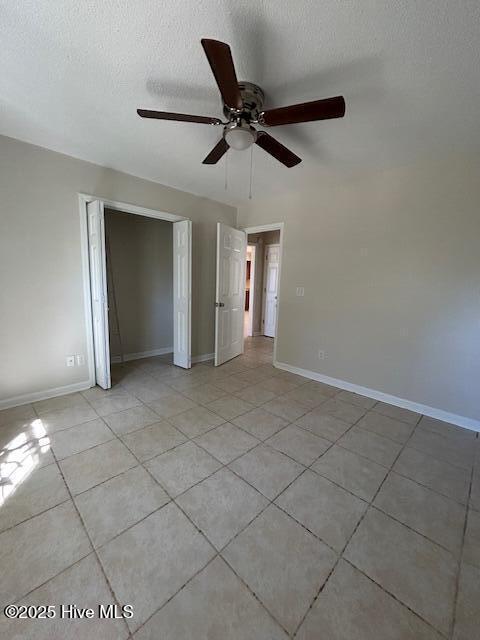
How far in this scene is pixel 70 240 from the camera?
8.79 feet

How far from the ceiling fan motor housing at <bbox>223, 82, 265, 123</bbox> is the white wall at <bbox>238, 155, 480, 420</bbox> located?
5.32 ft

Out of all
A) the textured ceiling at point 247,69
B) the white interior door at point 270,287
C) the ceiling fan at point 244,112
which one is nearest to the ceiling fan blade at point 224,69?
the ceiling fan at point 244,112

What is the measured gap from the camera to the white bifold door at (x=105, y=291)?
2.68m

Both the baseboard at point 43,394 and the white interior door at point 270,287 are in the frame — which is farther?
the white interior door at point 270,287

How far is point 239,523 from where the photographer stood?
4.57 ft

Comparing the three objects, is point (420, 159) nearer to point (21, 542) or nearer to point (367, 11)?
point (367, 11)

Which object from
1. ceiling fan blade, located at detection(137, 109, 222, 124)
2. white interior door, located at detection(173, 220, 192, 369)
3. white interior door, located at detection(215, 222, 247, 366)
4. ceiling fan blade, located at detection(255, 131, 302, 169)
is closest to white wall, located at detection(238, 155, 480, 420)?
white interior door, located at detection(215, 222, 247, 366)

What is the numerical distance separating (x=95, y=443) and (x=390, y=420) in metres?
2.66

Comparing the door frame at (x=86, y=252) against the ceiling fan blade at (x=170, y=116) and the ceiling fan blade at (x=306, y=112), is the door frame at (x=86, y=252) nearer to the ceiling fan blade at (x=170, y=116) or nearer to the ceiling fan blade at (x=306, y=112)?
the ceiling fan blade at (x=170, y=116)

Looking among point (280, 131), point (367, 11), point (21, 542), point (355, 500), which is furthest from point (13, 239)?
point (355, 500)

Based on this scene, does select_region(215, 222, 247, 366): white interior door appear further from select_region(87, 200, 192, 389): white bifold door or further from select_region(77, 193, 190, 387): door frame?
select_region(77, 193, 190, 387): door frame

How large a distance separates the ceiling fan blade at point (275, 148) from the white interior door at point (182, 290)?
5.55 feet

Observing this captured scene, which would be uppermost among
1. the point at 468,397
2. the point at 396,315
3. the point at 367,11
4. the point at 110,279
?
the point at 367,11

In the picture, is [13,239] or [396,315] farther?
[396,315]
